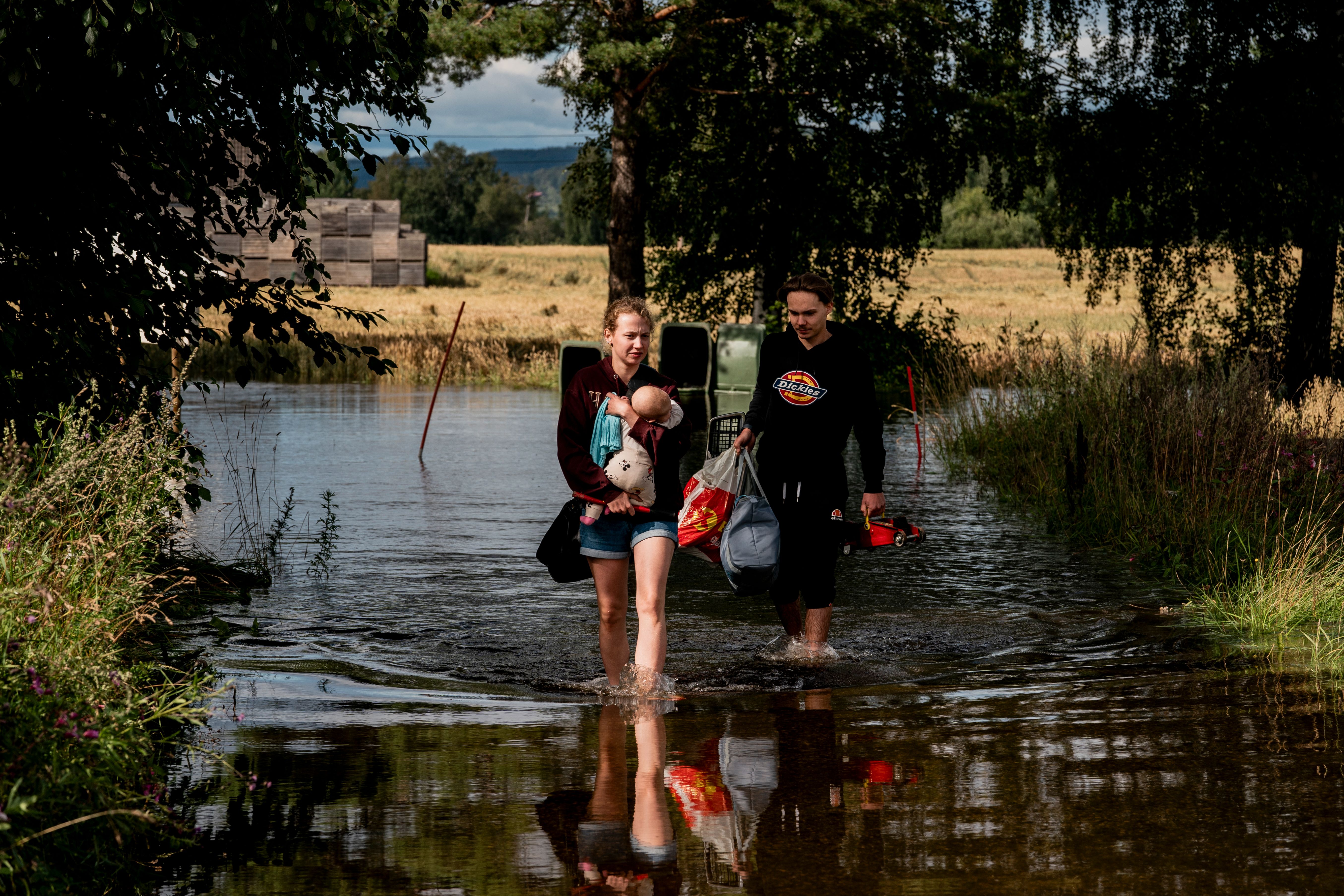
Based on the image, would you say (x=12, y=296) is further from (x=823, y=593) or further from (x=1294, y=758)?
(x=1294, y=758)

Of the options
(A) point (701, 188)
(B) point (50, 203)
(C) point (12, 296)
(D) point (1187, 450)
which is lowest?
(D) point (1187, 450)

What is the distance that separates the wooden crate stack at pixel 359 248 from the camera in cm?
7256

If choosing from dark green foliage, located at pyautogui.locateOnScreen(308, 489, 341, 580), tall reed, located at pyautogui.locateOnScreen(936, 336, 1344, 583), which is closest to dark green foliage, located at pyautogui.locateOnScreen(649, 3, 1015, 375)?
tall reed, located at pyautogui.locateOnScreen(936, 336, 1344, 583)

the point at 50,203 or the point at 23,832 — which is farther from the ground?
the point at 50,203

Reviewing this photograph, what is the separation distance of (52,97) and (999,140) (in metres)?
19.1

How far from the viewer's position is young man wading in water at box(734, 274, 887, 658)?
24.1 ft

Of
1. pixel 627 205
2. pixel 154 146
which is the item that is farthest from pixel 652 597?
pixel 627 205

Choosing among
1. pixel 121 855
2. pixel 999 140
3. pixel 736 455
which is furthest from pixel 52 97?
pixel 999 140

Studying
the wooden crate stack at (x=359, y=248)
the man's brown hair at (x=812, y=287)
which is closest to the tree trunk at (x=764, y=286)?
the man's brown hair at (x=812, y=287)

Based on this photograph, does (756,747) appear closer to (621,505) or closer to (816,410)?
(621,505)

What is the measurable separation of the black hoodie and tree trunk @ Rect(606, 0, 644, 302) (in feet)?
61.5

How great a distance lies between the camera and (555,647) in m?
8.26

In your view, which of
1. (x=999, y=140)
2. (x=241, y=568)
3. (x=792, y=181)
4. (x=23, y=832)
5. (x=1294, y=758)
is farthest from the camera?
(x=792, y=181)

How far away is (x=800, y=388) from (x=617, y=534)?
1.34 m
